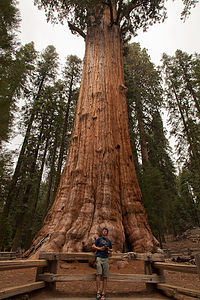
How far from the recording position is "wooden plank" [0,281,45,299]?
246cm

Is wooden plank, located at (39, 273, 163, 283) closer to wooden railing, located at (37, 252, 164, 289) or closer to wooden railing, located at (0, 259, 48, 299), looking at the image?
wooden railing, located at (37, 252, 164, 289)

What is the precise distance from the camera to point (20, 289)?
2.72m

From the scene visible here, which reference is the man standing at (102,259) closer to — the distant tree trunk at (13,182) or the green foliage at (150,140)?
the green foliage at (150,140)

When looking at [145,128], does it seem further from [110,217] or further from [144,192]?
[110,217]

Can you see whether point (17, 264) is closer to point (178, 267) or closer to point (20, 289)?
point (20, 289)

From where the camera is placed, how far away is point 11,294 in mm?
2547

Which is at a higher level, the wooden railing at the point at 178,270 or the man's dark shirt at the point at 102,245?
the man's dark shirt at the point at 102,245

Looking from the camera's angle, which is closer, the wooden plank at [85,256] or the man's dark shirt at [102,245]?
the wooden plank at [85,256]

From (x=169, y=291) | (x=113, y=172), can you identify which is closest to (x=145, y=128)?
(x=113, y=172)

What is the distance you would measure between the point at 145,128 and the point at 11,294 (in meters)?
16.0

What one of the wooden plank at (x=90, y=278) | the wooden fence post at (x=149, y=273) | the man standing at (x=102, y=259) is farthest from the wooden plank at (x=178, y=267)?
the man standing at (x=102, y=259)

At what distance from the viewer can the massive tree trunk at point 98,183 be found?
468 cm

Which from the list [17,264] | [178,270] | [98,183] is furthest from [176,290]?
[98,183]

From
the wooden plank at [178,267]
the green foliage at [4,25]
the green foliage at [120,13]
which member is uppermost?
the green foliage at [120,13]
